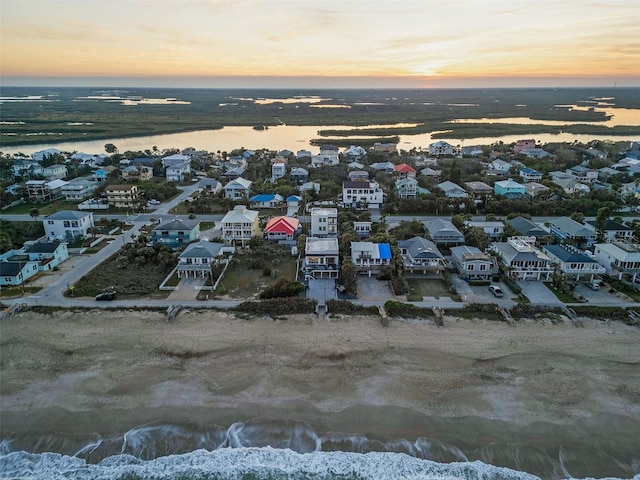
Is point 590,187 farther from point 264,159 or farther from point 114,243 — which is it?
point 114,243

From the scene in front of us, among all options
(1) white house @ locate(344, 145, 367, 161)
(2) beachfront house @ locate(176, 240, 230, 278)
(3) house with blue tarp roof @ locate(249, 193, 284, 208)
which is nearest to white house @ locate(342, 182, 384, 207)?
(3) house with blue tarp roof @ locate(249, 193, 284, 208)

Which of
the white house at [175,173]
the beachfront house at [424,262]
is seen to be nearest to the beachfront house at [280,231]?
the beachfront house at [424,262]

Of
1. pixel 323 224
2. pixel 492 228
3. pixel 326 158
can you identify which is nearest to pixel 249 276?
pixel 323 224

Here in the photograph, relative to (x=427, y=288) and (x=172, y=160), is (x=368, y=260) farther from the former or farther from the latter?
(x=172, y=160)

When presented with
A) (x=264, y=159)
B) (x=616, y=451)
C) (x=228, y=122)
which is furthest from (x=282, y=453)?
(x=228, y=122)

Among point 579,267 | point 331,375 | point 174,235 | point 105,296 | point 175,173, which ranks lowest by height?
point 331,375

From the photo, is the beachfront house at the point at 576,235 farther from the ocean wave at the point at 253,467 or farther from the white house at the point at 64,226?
the white house at the point at 64,226
